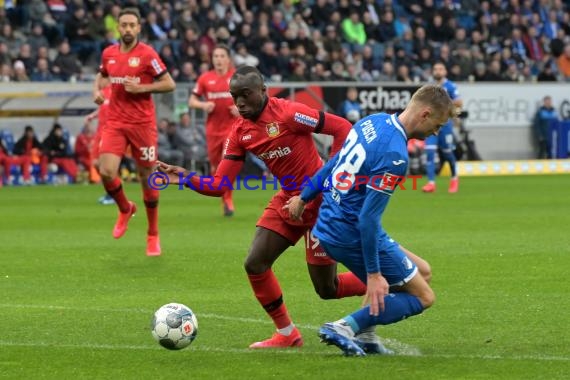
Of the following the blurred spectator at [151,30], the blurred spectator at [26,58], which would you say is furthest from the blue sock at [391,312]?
the blurred spectator at [151,30]

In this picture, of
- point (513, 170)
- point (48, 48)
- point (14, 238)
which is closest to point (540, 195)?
point (513, 170)

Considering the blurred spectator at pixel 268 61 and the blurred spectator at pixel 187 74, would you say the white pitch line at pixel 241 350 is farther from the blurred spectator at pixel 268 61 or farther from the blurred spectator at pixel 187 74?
the blurred spectator at pixel 268 61

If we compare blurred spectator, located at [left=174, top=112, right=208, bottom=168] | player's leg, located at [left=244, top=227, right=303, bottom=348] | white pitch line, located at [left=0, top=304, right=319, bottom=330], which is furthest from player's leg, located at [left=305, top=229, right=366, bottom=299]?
blurred spectator, located at [left=174, top=112, right=208, bottom=168]

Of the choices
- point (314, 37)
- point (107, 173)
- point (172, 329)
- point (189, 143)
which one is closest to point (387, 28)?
point (314, 37)

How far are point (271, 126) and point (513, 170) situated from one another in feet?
76.1

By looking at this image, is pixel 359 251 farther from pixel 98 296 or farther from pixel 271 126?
pixel 98 296

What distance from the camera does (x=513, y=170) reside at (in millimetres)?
30484

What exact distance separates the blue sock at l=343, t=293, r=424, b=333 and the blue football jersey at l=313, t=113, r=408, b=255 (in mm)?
364

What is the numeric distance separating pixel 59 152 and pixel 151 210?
13.8 m

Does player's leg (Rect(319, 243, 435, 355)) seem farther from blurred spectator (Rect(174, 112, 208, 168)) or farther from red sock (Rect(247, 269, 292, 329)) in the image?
blurred spectator (Rect(174, 112, 208, 168))

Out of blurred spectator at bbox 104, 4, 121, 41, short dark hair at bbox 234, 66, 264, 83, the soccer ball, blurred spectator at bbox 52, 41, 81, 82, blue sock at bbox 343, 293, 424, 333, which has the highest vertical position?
short dark hair at bbox 234, 66, 264, 83

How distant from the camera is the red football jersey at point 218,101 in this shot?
18641 mm

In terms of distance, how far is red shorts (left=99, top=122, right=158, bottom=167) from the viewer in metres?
13.4

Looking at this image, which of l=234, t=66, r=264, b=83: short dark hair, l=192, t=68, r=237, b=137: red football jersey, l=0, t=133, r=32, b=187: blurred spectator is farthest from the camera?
l=0, t=133, r=32, b=187: blurred spectator
